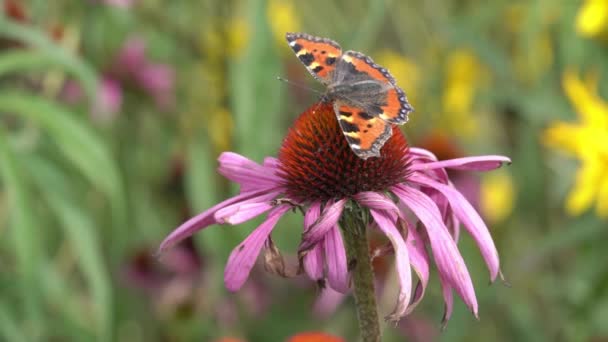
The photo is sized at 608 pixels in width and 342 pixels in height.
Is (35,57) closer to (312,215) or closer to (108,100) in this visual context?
(108,100)

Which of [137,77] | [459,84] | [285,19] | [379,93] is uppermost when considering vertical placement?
[285,19]

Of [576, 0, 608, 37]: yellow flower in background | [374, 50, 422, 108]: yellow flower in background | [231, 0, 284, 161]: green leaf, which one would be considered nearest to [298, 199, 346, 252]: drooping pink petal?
[231, 0, 284, 161]: green leaf

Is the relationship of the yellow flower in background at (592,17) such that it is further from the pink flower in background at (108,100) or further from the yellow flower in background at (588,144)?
the pink flower in background at (108,100)

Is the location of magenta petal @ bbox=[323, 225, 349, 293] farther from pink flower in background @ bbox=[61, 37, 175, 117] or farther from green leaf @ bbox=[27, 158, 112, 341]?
pink flower in background @ bbox=[61, 37, 175, 117]

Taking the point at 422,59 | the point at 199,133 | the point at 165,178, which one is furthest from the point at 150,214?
the point at 422,59

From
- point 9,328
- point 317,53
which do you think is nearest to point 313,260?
point 317,53

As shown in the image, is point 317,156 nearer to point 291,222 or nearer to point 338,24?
point 291,222

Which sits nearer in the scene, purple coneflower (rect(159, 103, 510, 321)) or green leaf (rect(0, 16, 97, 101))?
purple coneflower (rect(159, 103, 510, 321))
